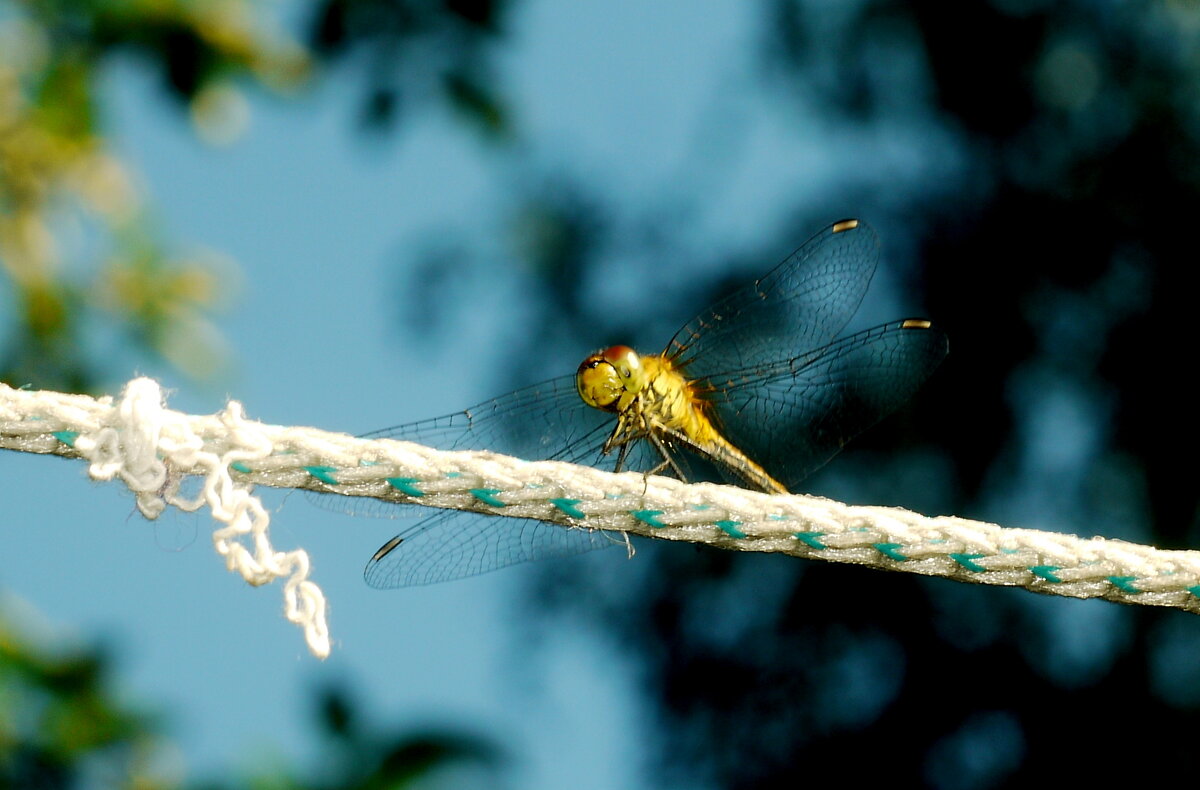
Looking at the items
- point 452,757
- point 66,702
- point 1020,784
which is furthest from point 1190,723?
point 66,702

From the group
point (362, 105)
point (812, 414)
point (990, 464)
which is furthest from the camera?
point (990, 464)

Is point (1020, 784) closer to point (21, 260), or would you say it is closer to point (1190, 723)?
point (1190, 723)

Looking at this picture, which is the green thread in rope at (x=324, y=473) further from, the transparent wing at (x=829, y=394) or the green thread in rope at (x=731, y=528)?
the transparent wing at (x=829, y=394)

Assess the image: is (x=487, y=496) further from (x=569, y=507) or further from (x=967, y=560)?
(x=967, y=560)

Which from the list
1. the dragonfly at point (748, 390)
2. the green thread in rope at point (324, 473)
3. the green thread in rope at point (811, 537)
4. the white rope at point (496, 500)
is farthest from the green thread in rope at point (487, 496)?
the dragonfly at point (748, 390)

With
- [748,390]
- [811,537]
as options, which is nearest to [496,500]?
[811,537]
